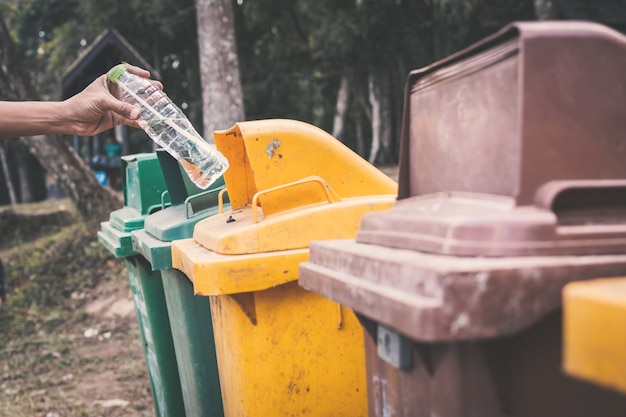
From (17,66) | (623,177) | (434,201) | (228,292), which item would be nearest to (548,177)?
(623,177)

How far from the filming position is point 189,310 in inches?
120

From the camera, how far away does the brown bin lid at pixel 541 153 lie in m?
1.45

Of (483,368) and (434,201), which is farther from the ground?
(434,201)

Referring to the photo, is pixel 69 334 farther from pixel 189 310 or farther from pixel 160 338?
pixel 189 310

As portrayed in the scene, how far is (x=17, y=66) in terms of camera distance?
9758 millimetres

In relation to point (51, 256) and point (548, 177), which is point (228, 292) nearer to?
point (548, 177)

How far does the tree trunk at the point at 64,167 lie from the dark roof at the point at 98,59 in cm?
374

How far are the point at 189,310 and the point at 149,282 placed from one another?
0.74 metres

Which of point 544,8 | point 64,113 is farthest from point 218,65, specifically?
point 64,113

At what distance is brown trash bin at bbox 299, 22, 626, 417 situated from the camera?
136cm

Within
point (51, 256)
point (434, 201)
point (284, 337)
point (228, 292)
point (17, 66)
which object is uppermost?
point (17, 66)

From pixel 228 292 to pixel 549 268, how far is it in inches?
53.1

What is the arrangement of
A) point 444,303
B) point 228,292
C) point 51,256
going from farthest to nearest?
point 51,256, point 228,292, point 444,303

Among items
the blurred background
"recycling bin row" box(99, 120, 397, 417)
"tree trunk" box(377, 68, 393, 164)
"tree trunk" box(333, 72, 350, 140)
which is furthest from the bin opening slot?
"tree trunk" box(333, 72, 350, 140)
